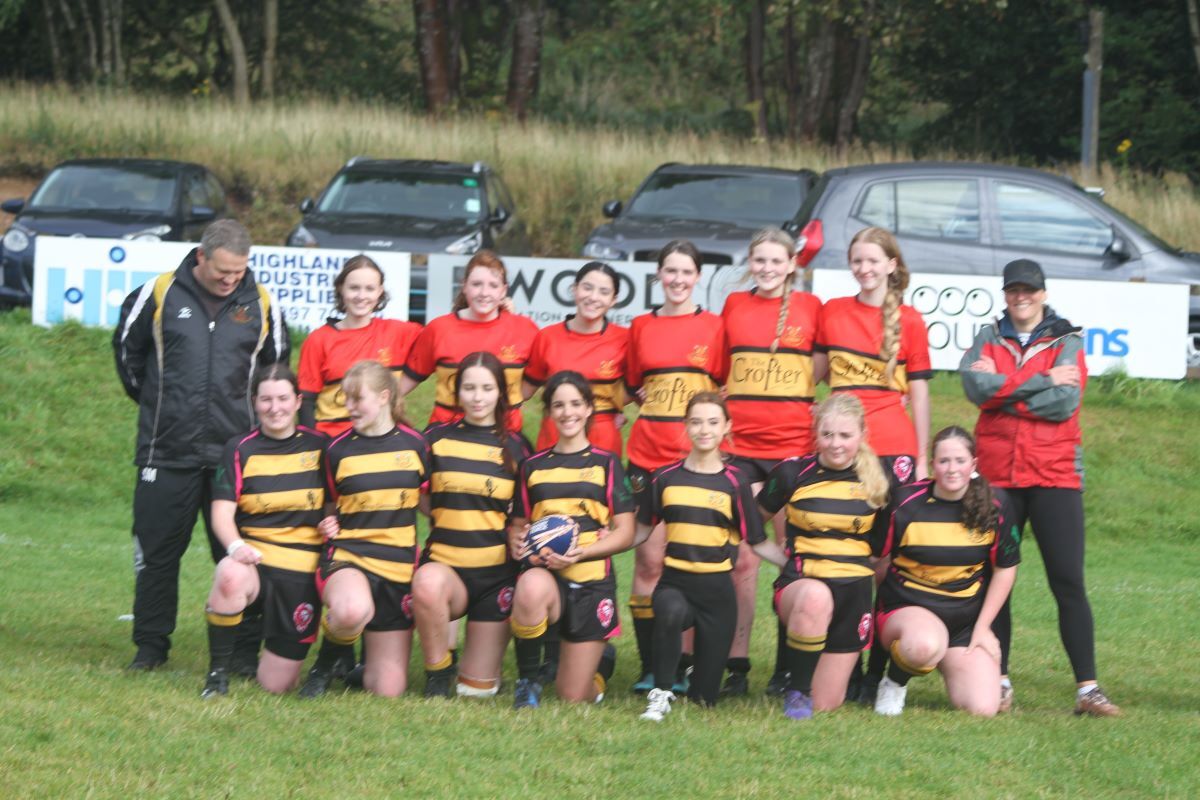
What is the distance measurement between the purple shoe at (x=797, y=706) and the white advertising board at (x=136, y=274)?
7882mm

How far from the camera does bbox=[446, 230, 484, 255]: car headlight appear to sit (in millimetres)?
15203

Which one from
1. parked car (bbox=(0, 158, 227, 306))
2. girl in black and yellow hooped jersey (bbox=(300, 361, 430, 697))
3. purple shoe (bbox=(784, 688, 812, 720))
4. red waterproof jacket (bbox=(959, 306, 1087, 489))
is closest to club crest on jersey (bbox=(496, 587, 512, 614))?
girl in black and yellow hooped jersey (bbox=(300, 361, 430, 697))

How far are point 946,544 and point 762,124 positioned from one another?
23166 mm

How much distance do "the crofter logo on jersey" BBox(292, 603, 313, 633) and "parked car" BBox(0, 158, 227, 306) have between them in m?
9.55

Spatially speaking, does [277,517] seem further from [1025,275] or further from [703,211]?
[703,211]

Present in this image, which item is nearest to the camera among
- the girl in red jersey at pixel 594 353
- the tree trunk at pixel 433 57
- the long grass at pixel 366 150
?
the girl in red jersey at pixel 594 353

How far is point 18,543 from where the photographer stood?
33.9 feet

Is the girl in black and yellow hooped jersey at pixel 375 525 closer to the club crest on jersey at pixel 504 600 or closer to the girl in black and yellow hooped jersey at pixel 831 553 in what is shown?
the club crest on jersey at pixel 504 600

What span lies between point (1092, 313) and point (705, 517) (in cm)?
765

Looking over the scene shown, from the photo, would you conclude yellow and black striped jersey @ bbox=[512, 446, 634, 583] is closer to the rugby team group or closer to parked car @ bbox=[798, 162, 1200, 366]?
the rugby team group

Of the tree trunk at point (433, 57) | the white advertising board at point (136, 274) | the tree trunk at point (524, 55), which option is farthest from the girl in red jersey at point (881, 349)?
the tree trunk at point (433, 57)

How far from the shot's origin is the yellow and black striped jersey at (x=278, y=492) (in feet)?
21.9

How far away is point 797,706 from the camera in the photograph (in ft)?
21.0

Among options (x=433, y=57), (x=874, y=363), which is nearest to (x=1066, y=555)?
(x=874, y=363)
